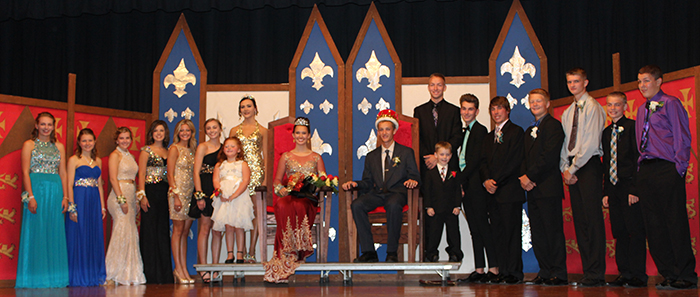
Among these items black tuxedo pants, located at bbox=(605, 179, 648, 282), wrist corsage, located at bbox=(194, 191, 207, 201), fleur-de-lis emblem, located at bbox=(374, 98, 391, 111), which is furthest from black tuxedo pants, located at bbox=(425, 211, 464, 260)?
wrist corsage, located at bbox=(194, 191, 207, 201)

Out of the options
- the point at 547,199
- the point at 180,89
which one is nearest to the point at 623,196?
the point at 547,199

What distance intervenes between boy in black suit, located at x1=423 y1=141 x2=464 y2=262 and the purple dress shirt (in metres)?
1.45

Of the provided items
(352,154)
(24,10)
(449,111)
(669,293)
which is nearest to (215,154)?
(352,154)

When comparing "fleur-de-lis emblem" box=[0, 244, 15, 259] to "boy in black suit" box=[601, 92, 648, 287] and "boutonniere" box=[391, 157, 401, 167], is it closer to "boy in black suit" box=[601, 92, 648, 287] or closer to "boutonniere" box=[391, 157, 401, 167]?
"boutonniere" box=[391, 157, 401, 167]

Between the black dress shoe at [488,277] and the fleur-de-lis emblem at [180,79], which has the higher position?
the fleur-de-lis emblem at [180,79]

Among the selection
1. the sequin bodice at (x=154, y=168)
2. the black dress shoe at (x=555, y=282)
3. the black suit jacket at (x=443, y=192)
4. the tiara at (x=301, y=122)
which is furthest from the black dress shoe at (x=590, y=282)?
the sequin bodice at (x=154, y=168)

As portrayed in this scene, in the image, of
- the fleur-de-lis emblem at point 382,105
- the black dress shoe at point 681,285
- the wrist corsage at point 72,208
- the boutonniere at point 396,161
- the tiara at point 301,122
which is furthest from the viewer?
the fleur-de-lis emblem at point 382,105

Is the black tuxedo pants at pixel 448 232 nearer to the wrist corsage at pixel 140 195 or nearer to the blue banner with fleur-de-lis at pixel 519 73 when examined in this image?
the blue banner with fleur-de-lis at pixel 519 73

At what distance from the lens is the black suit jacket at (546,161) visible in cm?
448

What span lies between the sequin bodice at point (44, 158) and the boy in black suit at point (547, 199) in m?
4.21

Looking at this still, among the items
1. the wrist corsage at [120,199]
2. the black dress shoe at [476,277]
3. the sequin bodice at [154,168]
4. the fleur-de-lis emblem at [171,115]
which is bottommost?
the black dress shoe at [476,277]

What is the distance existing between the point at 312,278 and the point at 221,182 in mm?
1362

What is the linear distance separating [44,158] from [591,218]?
476 centimetres

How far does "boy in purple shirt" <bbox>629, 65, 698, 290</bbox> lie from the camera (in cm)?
398
